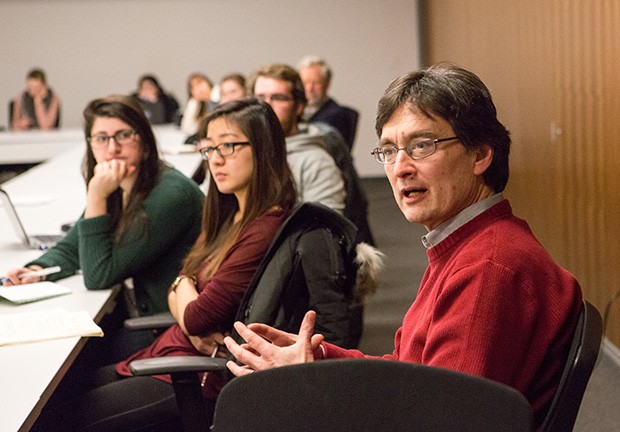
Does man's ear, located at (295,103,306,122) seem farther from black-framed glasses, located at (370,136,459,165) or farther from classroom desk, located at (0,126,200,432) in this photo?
black-framed glasses, located at (370,136,459,165)

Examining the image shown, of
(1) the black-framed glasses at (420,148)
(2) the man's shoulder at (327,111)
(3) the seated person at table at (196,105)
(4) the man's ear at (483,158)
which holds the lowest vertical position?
(3) the seated person at table at (196,105)

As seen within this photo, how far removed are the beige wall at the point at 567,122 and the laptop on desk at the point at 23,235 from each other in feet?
7.11

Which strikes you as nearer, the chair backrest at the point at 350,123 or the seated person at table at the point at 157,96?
the chair backrest at the point at 350,123

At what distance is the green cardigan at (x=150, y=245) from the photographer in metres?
2.90

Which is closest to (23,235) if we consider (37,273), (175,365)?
(37,273)

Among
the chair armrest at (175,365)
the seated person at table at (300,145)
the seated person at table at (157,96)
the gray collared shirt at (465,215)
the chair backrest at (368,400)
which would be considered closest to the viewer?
the chair backrest at (368,400)

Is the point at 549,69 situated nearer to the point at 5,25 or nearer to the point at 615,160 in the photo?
the point at 615,160

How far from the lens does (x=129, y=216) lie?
3006 millimetres

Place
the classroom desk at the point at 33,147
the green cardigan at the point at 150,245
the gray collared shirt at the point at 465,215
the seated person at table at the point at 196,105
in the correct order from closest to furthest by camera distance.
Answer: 1. the gray collared shirt at the point at 465,215
2. the green cardigan at the point at 150,245
3. the seated person at table at the point at 196,105
4. the classroom desk at the point at 33,147

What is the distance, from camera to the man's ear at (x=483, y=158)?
158cm

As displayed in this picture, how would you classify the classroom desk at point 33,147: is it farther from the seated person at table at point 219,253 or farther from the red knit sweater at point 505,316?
the red knit sweater at point 505,316

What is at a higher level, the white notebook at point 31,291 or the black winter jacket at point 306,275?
the black winter jacket at point 306,275

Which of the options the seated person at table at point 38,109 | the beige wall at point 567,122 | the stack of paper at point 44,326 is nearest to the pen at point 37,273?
the stack of paper at point 44,326

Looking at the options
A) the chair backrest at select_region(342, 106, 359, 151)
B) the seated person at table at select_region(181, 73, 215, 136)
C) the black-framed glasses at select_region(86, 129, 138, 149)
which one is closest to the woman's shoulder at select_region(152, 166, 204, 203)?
the black-framed glasses at select_region(86, 129, 138, 149)
